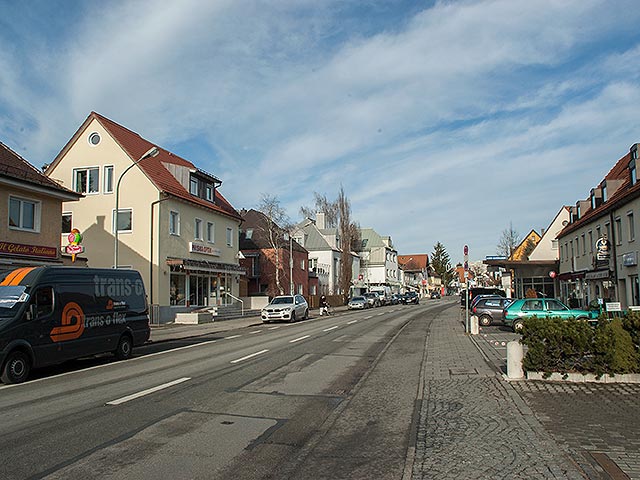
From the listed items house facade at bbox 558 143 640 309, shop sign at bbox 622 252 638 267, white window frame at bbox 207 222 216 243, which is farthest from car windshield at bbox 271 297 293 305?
shop sign at bbox 622 252 638 267

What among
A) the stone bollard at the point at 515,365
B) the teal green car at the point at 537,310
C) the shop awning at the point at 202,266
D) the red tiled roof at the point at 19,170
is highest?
the red tiled roof at the point at 19,170

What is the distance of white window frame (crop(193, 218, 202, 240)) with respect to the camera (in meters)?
36.0

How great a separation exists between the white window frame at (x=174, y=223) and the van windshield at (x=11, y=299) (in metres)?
21.7

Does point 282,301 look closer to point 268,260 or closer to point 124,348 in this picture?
point 268,260

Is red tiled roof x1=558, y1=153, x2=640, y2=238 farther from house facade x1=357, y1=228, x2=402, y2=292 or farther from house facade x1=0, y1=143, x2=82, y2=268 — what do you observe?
house facade x1=357, y1=228, x2=402, y2=292

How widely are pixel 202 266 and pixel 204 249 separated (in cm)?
171

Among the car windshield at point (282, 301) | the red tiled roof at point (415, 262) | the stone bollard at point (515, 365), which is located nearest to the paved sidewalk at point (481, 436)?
the stone bollard at point (515, 365)

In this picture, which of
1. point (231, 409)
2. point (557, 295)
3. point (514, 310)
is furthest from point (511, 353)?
point (557, 295)

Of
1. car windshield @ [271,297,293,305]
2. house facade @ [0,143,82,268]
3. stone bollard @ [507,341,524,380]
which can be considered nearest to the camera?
stone bollard @ [507,341,524,380]

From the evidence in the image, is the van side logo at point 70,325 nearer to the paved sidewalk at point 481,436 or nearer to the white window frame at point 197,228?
the paved sidewalk at point 481,436

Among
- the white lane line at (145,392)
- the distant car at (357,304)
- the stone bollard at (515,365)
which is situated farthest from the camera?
the distant car at (357,304)

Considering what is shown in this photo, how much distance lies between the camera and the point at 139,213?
107 feet

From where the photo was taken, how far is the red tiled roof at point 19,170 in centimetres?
2147

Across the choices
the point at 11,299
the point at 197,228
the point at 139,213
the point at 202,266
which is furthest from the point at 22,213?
the point at 197,228
